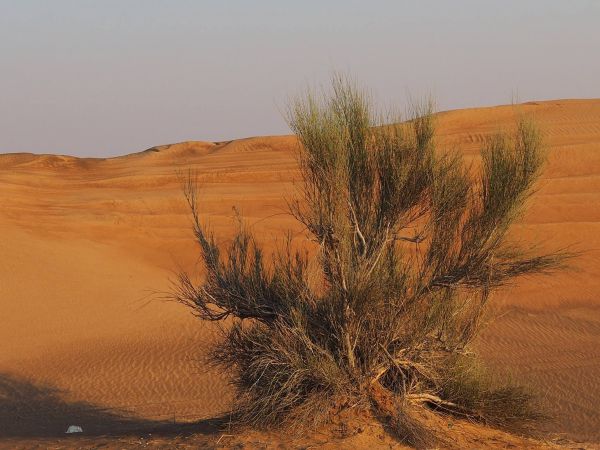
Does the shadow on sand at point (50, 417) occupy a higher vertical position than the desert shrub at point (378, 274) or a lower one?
lower

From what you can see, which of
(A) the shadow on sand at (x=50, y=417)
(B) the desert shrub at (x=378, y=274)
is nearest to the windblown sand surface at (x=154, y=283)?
(A) the shadow on sand at (x=50, y=417)

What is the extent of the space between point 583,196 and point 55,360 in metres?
20.9

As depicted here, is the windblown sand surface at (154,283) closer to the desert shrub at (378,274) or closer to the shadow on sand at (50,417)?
the shadow on sand at (50,417)

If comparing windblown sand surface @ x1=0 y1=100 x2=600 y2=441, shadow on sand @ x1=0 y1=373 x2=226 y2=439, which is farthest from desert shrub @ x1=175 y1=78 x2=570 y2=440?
shadow on sand @ x1=0 y1=373 x2=226 y2=439

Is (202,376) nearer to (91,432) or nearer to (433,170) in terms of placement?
(91,432)

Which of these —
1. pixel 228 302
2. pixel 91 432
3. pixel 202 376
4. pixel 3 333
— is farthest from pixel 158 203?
pixel 228 302

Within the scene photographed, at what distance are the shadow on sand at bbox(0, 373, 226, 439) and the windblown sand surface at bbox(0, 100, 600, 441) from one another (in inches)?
1.7

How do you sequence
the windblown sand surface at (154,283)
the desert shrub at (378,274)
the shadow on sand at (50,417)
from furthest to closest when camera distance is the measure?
the windblown sand surface at (154,283) → the shadow on sand at (50,417) → the desert shrub at (378,274)

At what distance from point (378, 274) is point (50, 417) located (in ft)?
25.0

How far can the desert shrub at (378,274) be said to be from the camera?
9.32m

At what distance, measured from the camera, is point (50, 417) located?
14414 millimetres

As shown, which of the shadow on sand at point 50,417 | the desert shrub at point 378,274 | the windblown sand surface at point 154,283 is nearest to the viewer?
the desert shrub at point 378,274

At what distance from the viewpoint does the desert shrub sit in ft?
30.6

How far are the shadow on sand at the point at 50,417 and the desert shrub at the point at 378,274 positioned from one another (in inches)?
71.6
